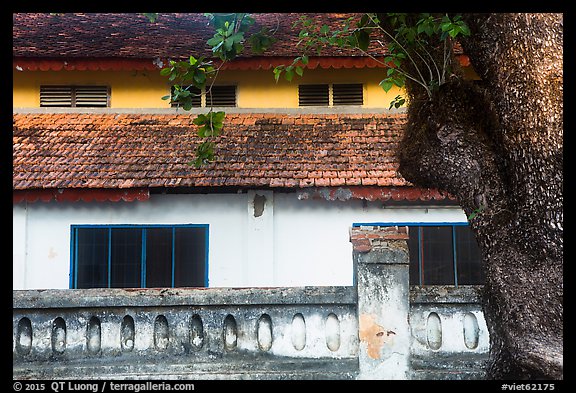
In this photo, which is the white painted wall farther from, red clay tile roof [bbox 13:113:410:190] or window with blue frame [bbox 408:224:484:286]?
red clay tile roof [bbox 13:113:410:190]

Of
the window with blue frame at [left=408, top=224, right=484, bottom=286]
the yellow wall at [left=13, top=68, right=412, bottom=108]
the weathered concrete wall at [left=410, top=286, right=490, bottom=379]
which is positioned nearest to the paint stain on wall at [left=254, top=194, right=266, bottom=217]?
the yellow wall at [left=13, top=68, right=412, bottom=108]

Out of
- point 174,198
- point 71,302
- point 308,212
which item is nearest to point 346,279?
point 308,212

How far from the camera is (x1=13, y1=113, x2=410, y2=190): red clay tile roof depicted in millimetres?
Answer: 9062

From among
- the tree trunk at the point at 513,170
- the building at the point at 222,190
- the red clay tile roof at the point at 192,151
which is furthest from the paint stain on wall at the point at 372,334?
the building at the point at 222,190

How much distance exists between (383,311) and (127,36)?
292 inches

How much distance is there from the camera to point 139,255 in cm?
971

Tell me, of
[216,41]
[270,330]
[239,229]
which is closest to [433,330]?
[270,330]

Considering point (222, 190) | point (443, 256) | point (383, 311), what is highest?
point (222, 190)

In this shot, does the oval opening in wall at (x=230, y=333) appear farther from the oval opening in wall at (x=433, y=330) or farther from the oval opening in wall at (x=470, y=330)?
the oval opening in wall at (x=470, y=330)

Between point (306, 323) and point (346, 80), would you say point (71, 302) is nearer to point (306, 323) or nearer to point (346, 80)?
point (306, 323)

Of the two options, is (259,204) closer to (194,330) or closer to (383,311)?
(194,330)

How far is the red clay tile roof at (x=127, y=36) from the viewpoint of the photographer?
1019cm

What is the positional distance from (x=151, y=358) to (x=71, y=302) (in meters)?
0.75

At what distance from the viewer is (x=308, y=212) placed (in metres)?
9.62
